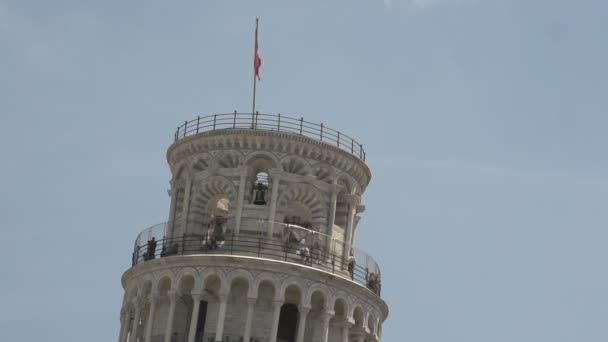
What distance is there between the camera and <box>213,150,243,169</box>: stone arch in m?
100

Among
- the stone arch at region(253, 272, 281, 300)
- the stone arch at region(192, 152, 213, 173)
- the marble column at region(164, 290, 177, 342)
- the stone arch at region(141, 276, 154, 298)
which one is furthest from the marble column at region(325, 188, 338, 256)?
the stone arch at region(141, 276, 154, 298)

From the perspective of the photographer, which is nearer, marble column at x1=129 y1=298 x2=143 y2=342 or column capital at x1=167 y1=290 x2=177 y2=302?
column capital at x1=167 y1=290 x2=177 y2=302

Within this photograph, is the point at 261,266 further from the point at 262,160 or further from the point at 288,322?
the point at 262,160

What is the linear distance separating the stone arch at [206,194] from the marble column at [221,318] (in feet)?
22.3

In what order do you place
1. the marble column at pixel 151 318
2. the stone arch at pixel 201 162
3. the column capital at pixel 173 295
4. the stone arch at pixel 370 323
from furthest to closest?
1. the stone arch at pixel 201 162
2. the stone arch at pixel 370 323
3. the marble column at pixel 151 318
4. the column capital at pixel 173 295

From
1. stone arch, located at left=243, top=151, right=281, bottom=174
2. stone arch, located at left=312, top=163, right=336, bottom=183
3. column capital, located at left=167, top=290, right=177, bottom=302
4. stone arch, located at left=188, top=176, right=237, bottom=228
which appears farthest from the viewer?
stone arch, located at left=312, top=163, right=336, bottom=183

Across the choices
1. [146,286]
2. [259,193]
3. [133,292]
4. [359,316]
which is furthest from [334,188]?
[133,292]

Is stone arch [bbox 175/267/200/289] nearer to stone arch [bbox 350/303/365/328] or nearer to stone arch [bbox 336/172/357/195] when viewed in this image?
stone arch [bbox 350/303/365/328]

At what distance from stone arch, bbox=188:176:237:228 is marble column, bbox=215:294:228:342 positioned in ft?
22.3

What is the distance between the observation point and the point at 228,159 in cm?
10038

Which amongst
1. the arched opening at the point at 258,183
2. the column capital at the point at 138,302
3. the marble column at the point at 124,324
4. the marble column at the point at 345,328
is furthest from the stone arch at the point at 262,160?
the marble column at the point at 124,324

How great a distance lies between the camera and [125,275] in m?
101

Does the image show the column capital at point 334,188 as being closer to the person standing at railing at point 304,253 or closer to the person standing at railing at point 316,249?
the person standing at railing at point 316,249

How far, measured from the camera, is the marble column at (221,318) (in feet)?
309
